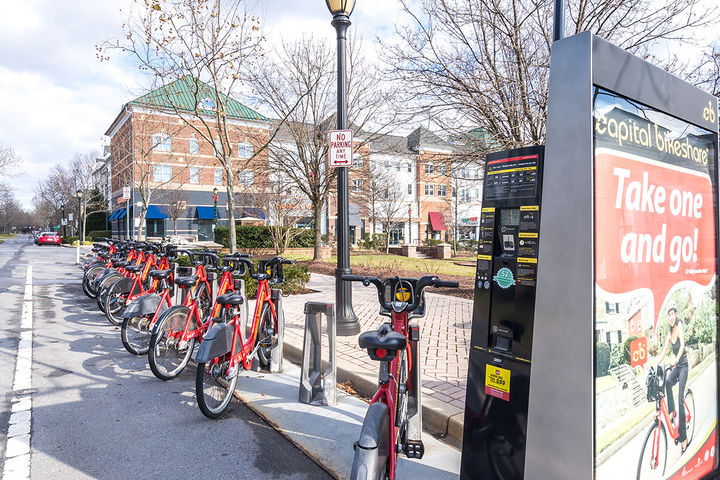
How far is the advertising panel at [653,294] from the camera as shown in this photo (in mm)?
2131

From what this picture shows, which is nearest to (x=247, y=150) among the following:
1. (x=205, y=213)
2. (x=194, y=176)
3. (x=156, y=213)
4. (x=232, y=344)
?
(x=205, y=213)

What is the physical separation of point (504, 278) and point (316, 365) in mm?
2519

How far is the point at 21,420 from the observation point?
3.99 meters

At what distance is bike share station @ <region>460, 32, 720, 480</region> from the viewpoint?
209 cm

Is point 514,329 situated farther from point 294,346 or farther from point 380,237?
point 380,237

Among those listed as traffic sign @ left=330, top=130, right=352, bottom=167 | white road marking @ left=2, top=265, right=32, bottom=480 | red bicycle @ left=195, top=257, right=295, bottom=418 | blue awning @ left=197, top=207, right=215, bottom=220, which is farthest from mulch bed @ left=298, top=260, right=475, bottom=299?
blue awning @ left=197, top=207, right=215, bottom=220

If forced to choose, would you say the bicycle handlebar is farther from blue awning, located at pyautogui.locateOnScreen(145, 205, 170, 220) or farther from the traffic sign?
blue awning, located at pyautogui.locateOnScreen(145, 205, 170, 220)

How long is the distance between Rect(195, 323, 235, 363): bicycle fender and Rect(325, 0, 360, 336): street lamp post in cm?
263

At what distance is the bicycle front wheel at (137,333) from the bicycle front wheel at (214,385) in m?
2.24

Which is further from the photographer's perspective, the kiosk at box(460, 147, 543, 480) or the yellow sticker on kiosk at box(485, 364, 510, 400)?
the yellow sticker on kiosk at box(485, 364, 510, 400)

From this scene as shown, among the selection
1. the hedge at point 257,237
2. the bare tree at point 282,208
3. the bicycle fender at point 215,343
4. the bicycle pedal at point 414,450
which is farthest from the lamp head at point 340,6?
the hedge at point 257,237

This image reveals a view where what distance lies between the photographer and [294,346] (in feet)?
19.6

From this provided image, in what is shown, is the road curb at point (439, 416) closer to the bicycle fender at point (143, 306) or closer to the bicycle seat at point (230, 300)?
the bicycle seat at point (230, 300)

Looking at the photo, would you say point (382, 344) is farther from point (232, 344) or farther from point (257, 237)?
point (257, 237)
